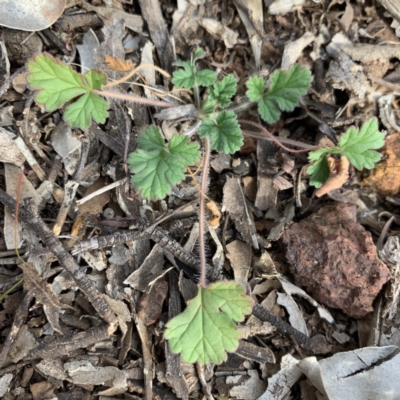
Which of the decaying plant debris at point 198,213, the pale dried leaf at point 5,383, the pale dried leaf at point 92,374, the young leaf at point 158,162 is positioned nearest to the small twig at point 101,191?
the decaying plant debris at point 198,213

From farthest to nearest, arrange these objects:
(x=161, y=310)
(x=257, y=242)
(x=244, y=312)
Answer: (x=257, y=242), (x=161, y=310), (x=244, y=312)

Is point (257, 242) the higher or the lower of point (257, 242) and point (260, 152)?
the lower

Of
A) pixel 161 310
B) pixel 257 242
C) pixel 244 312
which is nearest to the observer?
pixel 244 312

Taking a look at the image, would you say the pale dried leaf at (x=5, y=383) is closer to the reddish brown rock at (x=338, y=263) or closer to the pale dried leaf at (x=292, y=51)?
the reddish brown rock at (x=338, y=263)

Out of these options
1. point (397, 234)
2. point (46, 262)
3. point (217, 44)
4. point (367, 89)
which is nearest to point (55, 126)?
point (46, 262)

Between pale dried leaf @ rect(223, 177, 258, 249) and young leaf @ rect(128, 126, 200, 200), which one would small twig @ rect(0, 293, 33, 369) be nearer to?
young leaf @ rect(128, 126, 200, 200)

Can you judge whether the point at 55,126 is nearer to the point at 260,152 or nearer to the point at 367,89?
the point at 260,152
